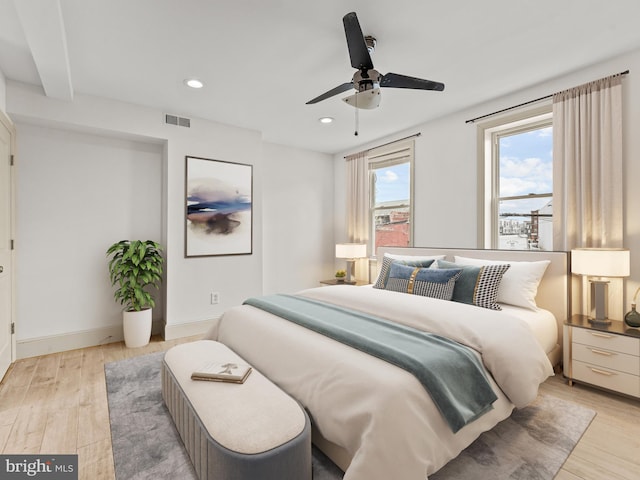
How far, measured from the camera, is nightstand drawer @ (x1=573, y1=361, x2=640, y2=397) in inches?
88.5

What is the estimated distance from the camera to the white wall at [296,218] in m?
4.94

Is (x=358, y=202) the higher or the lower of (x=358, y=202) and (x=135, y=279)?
the higher

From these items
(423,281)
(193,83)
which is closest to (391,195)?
(423,281)

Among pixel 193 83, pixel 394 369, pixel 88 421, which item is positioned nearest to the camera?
pixel 394 369

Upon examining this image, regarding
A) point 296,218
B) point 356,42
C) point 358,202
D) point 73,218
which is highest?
point 356,42

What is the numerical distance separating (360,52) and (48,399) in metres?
3.32

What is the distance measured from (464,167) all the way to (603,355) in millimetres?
2190

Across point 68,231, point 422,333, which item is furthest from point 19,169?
point 422,333

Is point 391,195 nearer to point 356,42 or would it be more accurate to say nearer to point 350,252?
point 350,252

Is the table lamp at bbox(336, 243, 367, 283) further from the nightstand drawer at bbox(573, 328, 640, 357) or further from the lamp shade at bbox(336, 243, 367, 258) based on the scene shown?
the nightstand drawer at bbox(573, 328, 640, 357)

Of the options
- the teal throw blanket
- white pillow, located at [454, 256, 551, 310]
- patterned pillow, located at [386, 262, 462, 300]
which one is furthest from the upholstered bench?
white pillow, located at [454, 256, 551, 310]

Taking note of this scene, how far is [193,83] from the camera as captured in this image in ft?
9.96

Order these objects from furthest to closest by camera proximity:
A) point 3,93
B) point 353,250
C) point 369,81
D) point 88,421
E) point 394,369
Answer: point 353,250, point 3,93, point 369,81, point 88,421, point 394,369

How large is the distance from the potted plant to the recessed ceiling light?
1745mm
